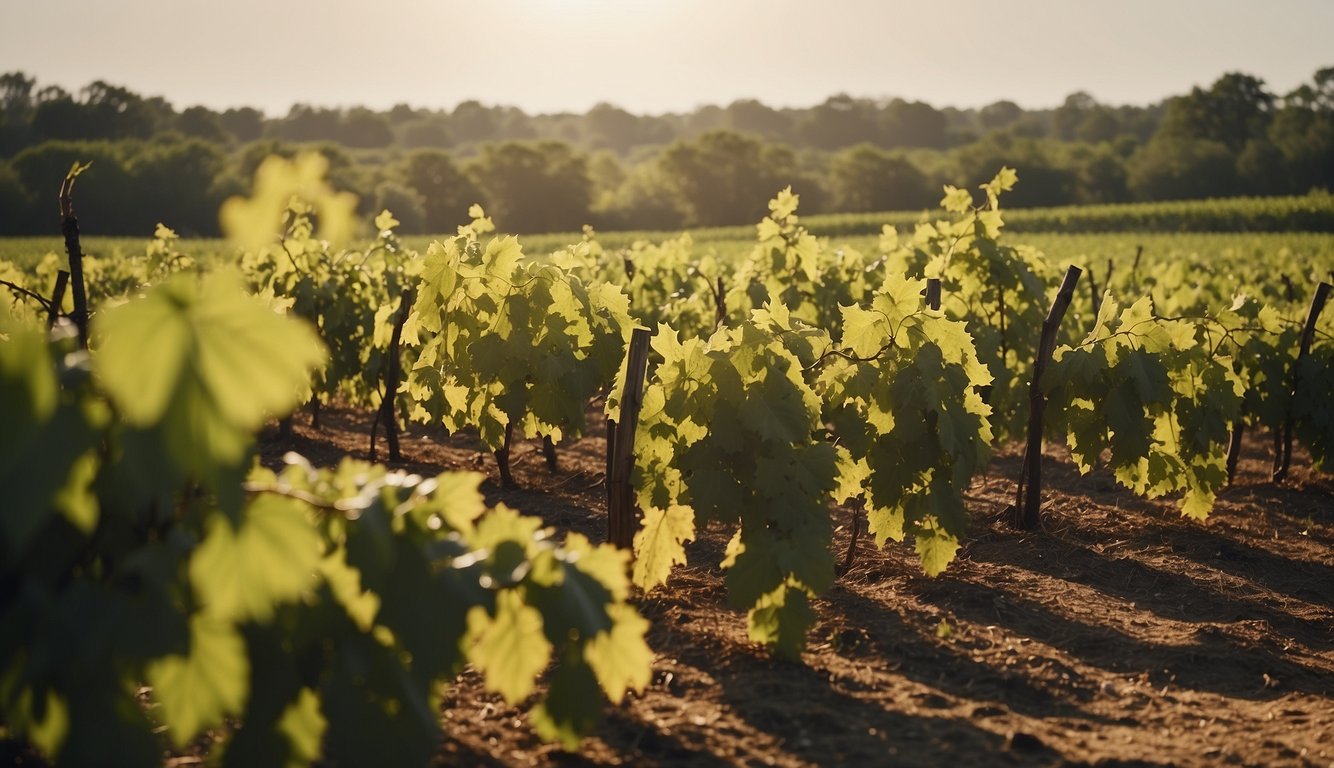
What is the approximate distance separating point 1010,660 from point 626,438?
1.81 m

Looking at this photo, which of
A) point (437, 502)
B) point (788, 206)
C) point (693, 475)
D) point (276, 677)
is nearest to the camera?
point (276, 677)

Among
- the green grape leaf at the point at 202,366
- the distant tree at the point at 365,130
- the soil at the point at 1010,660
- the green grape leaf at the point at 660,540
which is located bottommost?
the soil at the point at 1010,660

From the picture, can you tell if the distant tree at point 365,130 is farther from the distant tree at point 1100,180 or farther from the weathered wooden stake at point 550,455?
the weathered wooden stake at point 550,455

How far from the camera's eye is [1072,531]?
21.7 ft

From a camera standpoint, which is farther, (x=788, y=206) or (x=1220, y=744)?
(x=788, y=206)

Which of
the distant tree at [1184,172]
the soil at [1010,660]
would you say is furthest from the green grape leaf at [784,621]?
the distant tree at [1184,172]

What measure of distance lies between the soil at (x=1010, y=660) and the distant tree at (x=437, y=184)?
69.7 m

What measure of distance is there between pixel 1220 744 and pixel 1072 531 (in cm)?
298

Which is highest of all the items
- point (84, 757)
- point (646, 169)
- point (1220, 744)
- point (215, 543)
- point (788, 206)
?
point (646, 169)

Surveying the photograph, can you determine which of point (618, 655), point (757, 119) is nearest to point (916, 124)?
point (757, 119)

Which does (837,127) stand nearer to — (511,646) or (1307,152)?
(1307,152)

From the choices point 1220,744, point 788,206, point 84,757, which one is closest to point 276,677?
point 84,757

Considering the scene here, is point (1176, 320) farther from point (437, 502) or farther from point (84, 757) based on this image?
point (84, 757)

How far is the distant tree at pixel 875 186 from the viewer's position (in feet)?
251
